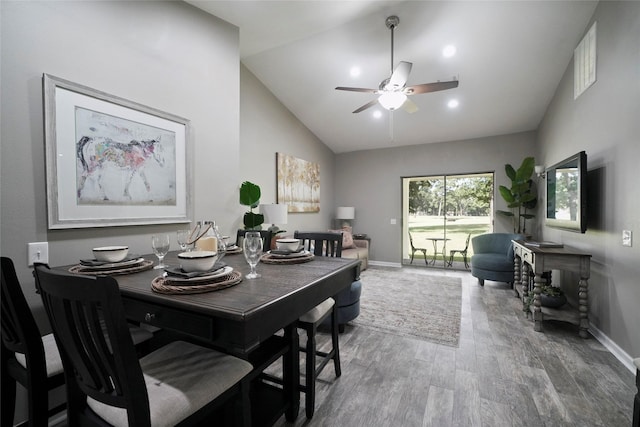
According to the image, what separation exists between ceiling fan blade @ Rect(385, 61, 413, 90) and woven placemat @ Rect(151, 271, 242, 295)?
2.42m

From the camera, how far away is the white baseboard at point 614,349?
2.08 m

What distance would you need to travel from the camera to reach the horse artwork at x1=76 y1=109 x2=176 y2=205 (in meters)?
1.74

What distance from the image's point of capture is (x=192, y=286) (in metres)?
1.09

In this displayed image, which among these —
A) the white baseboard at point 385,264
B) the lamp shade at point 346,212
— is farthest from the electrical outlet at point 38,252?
the white baseboard at point 385,264

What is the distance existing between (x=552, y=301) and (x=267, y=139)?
4.26 meters

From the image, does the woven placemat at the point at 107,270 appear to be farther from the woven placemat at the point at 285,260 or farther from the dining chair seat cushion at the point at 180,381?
the woven placemat at the point at 285,260

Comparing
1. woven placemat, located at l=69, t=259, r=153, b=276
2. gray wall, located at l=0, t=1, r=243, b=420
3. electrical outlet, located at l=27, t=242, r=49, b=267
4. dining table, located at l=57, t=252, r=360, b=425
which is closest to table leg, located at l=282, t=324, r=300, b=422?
dining table, located at l=57, t=252, r=360, b=425

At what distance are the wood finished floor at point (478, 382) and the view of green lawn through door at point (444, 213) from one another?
10.3 ft

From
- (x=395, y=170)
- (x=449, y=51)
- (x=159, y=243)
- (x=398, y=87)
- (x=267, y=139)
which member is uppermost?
(x=449, y=51)

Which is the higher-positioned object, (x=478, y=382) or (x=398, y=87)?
(x=398, y=87)

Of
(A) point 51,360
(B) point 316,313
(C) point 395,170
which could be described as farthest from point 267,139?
(A) point 51,360

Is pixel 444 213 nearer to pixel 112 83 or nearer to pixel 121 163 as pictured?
pixel 121 163

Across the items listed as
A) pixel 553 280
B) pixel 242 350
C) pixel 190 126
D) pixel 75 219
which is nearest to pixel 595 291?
pixel 553 280

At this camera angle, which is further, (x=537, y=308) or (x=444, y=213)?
(x=444, y=213)
